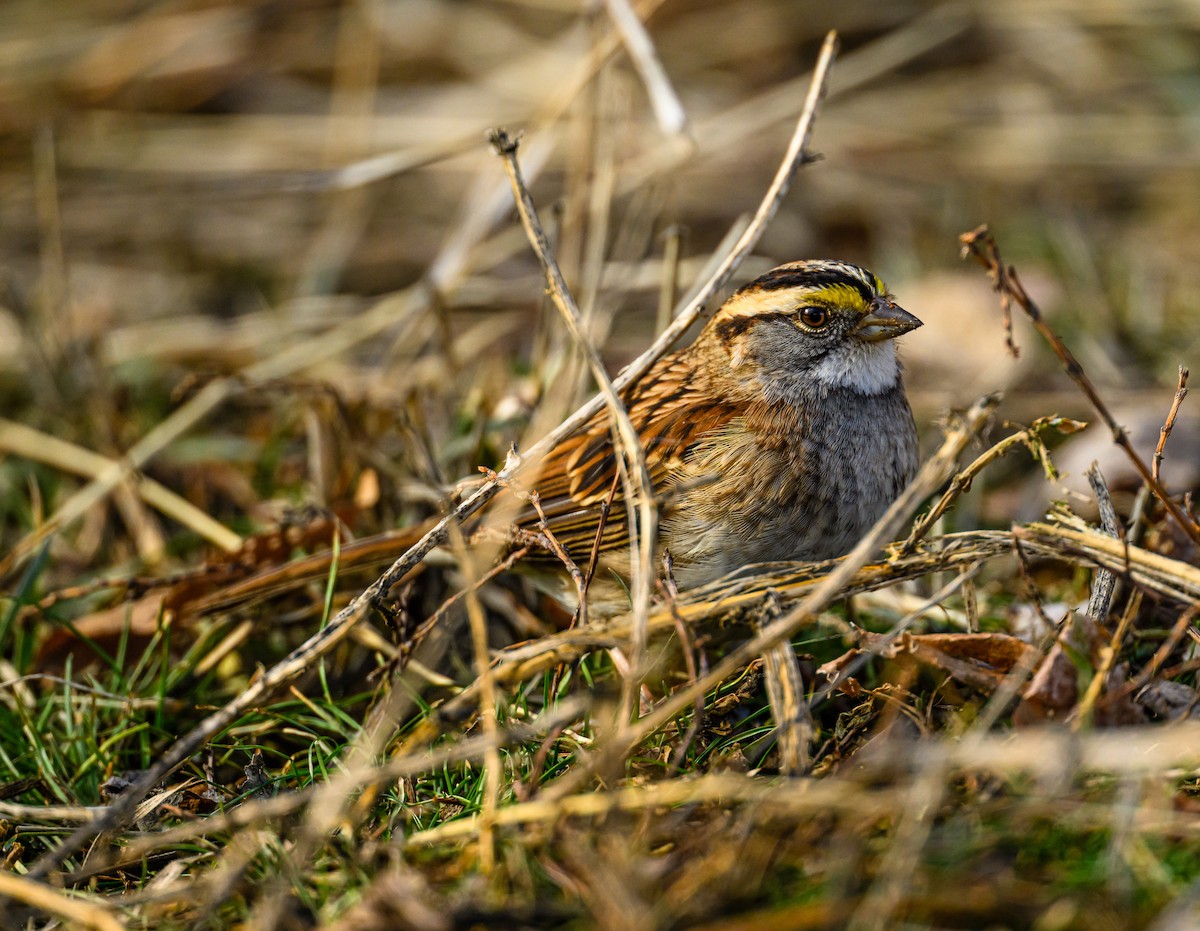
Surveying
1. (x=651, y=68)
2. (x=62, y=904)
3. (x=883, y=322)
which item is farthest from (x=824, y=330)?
(x=62, y=904)

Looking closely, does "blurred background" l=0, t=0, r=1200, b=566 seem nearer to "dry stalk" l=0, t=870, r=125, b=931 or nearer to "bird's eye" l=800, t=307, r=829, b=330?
"bird's eye" l=800, t=307, r=829, b=330

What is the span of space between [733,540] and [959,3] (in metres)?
4.99

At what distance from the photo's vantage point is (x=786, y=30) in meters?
7.37

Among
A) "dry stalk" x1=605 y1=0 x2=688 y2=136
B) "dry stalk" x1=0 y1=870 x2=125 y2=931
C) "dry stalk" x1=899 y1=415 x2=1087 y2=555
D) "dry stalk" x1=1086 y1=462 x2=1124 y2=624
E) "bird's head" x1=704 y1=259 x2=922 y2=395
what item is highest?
"dry stalk" x1=605 y1=0 x2=688 y2=136

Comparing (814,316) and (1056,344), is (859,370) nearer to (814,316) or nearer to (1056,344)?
(814,316)

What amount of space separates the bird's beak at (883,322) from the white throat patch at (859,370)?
1.5 inches

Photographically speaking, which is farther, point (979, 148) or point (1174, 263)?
point (979, 148)

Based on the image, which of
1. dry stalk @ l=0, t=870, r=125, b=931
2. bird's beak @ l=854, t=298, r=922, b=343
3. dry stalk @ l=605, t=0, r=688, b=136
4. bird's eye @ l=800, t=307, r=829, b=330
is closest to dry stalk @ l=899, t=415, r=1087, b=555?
bird's beak @ l=854, t=298, r=922, b=343

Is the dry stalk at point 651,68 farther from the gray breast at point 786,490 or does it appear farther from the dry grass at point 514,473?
the gray breast at point 786,490

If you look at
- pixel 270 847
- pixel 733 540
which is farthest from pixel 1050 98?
pixel 270 847

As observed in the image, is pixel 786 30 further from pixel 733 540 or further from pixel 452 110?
pixel 733 540

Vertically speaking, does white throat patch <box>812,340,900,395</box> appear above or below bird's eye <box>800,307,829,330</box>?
below

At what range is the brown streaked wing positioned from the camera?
339 cm

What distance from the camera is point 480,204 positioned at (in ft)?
16.3
